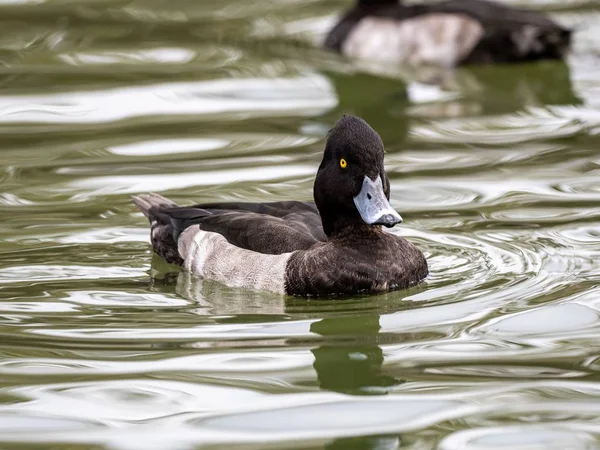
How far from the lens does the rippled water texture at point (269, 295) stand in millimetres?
5629

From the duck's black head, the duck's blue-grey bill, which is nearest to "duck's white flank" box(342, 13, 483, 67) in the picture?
the duck's black head

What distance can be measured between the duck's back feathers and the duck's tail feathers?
19.9 feet

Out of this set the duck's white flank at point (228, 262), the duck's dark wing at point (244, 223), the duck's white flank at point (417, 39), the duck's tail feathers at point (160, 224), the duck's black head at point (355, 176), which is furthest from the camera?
the duck's white flank at point (417, 39)

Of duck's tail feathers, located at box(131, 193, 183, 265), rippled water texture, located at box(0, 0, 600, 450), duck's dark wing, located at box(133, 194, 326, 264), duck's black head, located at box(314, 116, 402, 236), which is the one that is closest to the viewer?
rippled water texture, located at box(0, 0, 600, 450)

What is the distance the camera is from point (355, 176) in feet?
23.8

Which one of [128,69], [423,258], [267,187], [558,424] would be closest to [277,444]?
[558,424]

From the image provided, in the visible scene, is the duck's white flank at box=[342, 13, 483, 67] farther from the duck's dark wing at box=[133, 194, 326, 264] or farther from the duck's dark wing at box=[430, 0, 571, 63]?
the duck's dark wing at box=[133, 194, 326, 264]

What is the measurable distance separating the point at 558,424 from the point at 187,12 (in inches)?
445

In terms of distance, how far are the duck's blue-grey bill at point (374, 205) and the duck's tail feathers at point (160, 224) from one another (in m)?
1.31

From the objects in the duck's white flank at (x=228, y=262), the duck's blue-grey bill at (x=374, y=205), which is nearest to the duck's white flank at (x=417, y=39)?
the duck's white flank at (x=228, y=262)

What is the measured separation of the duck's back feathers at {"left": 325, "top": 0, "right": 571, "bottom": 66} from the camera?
13609 millimetres

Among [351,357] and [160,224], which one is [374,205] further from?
[160,224]

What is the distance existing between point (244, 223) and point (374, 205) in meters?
0.88

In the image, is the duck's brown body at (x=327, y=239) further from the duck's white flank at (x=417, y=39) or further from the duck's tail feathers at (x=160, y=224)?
the duck's white flank at (x=417, y=39)
